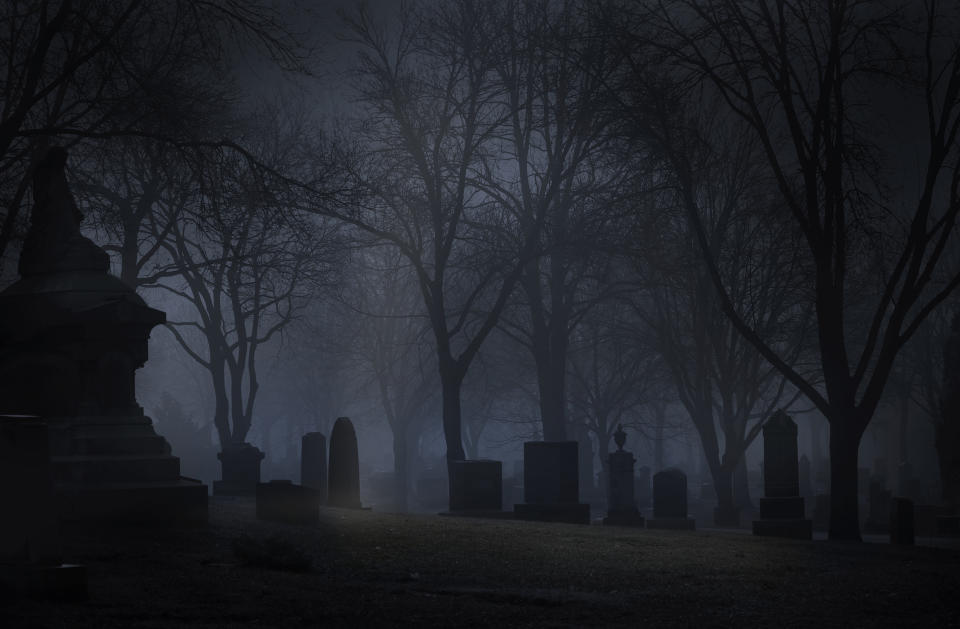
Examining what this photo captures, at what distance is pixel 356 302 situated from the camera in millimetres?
44531

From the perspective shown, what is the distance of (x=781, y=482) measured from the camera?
2150cm

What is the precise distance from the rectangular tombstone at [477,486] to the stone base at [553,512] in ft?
1.43

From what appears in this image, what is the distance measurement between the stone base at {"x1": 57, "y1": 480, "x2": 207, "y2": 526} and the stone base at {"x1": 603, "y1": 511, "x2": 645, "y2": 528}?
13037 mm

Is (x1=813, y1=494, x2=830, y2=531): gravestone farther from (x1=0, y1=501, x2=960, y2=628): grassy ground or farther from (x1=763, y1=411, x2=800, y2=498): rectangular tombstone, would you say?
(x1=0, y1=501, x2=960, y2=628): grassy ground

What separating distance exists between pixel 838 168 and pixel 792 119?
35.3 inches

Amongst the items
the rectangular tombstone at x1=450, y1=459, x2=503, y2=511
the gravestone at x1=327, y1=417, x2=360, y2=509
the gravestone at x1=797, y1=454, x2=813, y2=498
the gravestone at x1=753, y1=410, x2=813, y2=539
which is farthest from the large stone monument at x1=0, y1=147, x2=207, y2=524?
the gravestone at x1=797, y1=454, x2=813, y2=498

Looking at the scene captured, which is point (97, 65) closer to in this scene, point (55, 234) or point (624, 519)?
point (55, 234)

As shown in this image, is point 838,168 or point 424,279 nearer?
point 838,168

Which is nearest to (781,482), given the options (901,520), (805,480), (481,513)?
(901,520)

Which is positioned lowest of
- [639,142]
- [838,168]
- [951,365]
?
[951,365]

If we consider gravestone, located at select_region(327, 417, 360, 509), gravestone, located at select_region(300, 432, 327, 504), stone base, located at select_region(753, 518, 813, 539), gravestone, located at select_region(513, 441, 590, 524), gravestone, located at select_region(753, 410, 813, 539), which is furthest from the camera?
gravestone, located at select_region(300, 432, 327, 504)

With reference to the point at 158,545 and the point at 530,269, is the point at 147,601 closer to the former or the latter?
the point at 158,545

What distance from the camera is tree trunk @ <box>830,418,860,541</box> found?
16109mm

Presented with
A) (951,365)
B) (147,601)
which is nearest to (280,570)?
(147,601)
